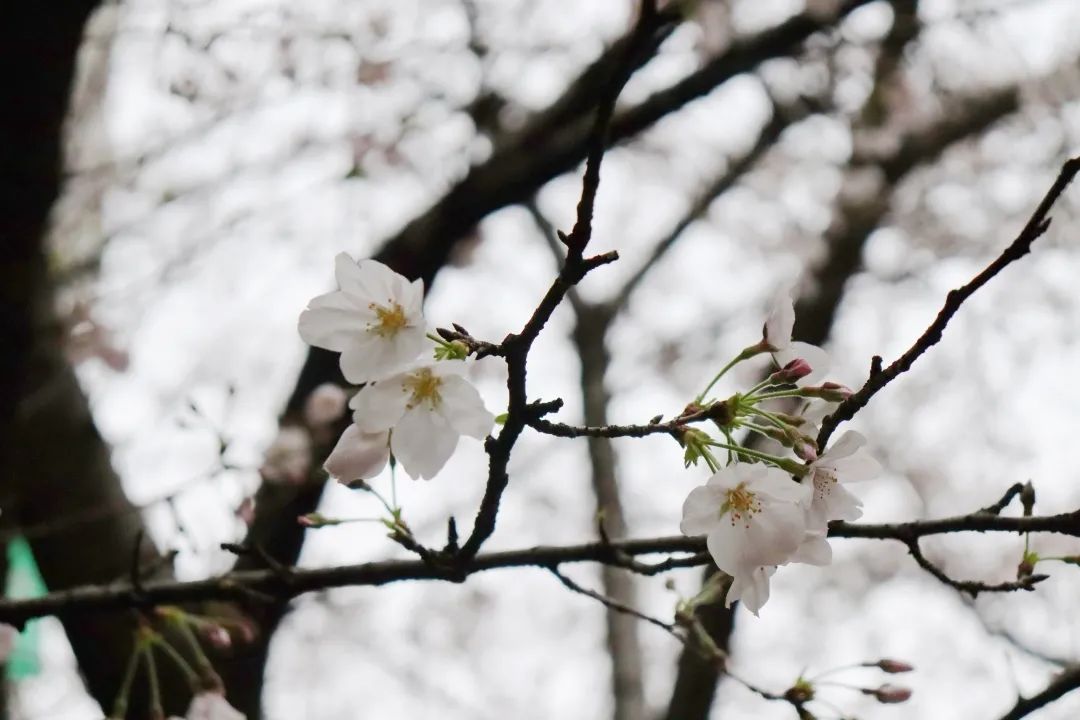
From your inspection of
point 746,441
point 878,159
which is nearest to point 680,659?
point 746,441

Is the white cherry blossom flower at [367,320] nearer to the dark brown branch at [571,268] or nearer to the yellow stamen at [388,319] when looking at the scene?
the yellow stamen at [388,319]

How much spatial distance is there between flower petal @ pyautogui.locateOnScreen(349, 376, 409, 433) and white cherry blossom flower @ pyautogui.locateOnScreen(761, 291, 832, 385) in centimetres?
43

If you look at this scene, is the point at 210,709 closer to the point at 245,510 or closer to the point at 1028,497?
the point at 245,510

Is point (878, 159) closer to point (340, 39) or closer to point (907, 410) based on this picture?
point (340, 39)

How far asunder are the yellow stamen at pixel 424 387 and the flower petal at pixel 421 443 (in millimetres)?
13

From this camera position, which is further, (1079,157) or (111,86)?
(111,86)

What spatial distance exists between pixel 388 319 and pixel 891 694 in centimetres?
93

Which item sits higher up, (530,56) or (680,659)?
(530,56)

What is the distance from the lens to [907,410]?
672cm

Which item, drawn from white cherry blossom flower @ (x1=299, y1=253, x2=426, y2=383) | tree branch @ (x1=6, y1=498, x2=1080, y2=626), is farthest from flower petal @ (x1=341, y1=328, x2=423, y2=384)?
tree branch @ (x1=6, y1=498, x2=1080, y2=626)

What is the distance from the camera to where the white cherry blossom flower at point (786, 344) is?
97 cm

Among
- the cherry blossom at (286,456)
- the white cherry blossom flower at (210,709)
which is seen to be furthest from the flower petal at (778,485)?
the cherry blossom at (286,456)

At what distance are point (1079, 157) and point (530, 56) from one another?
3.70 metres

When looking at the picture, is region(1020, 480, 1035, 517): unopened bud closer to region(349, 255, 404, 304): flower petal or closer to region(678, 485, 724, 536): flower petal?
region(678, 485, 724, 536): flower petal
